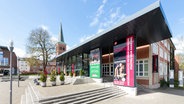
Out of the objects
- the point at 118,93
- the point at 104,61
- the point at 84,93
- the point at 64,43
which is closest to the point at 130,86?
the point at 118,93

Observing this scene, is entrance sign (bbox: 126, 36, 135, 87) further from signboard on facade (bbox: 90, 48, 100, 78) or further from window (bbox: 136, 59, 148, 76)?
signboard on facade (bbox: 90, 48, 100, 78)

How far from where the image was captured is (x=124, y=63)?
1202cm

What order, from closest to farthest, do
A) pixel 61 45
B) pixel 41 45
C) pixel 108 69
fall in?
pixel 108 69 → pixel 41 45 → pixel 61 45

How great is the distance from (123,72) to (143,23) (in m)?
5.06

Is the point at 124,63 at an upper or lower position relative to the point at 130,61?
lower

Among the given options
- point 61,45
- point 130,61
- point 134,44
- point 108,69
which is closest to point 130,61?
point 130,61

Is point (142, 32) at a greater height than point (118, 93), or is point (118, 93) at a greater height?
point (142, 32)

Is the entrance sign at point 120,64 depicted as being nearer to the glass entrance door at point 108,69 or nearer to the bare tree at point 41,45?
the glass entrance door at point 108,69

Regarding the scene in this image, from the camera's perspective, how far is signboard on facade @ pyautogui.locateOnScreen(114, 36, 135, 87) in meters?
11.2

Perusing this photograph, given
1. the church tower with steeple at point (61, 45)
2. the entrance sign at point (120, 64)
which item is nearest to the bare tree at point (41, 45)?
the church tower with steeple at point (61, 45)

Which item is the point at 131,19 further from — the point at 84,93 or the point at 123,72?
the point at 84,93

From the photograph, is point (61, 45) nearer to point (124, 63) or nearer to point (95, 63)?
point (95, 63)

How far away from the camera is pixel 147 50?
48.5 feet

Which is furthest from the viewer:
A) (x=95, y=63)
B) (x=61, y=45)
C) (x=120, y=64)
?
(x=61, y=45)
